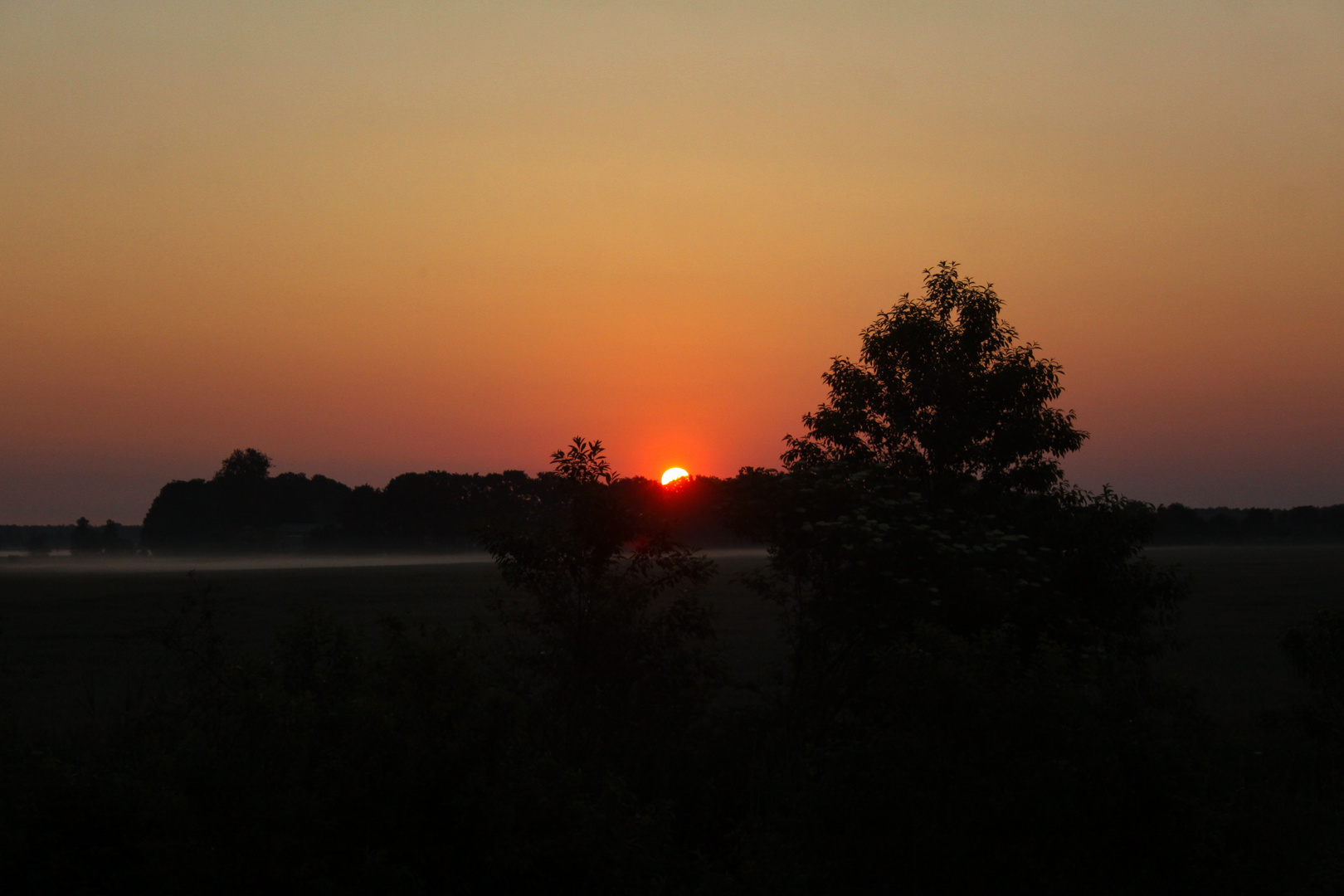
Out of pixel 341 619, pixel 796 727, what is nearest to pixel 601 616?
pixel 796 727

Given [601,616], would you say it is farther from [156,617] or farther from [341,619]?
[341,619]

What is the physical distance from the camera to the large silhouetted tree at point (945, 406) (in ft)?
60.8

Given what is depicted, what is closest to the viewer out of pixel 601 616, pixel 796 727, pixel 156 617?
pixel 601 616

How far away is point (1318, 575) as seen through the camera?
82875 millimetres

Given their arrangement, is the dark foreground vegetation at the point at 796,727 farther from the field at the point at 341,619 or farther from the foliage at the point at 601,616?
the field at the point at 341,619

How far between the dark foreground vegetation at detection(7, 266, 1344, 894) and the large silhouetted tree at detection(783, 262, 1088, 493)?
0.06m

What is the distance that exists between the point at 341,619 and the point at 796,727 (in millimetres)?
35661

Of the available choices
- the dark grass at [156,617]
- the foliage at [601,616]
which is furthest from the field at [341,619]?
the foliage at [601,616]

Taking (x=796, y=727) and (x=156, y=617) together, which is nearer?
(x=796, y=727)

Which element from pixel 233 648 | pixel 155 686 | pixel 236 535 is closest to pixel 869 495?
pixel 233 648

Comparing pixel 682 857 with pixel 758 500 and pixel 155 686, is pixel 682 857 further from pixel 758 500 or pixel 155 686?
pixel 155 686

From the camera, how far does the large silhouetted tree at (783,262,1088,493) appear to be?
18.5 metres

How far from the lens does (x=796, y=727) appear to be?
55.5 ft

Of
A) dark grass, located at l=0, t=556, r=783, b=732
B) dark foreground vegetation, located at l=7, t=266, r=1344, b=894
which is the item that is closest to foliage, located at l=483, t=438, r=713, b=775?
dark foreground vegetation, located at l=7, t=266, r=1344, b=894
